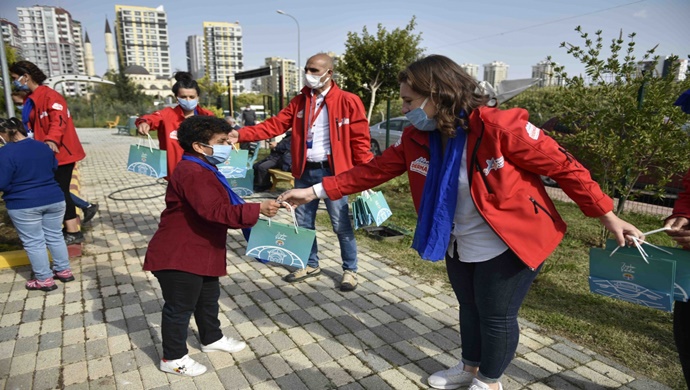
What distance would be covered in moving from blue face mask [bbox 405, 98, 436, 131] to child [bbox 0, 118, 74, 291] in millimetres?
3301

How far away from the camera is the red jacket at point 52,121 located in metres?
4.40

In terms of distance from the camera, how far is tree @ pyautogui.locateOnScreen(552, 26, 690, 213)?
14.5 ft

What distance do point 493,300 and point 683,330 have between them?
0.92 m

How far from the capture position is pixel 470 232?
2082 millimetres

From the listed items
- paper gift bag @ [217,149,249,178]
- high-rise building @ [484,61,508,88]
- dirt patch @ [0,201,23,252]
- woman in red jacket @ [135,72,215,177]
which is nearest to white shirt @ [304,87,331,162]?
paper gift bag @ [217,149,249,178]

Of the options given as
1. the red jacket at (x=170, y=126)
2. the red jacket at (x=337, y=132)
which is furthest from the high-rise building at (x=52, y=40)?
the red jacket at (x=337, y=132)

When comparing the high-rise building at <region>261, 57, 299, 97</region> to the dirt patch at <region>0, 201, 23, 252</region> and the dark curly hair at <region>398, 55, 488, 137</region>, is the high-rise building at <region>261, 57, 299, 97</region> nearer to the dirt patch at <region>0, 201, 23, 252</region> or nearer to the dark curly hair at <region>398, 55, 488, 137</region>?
the dirt patch at <region>0, 201, 23, 252</region>

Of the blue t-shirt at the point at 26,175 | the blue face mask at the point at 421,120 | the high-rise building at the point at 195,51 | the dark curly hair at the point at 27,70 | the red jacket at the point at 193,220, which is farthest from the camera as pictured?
the high-rise building at the point at 195,51

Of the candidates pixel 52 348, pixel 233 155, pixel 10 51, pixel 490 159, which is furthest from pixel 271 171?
pixel 10 51

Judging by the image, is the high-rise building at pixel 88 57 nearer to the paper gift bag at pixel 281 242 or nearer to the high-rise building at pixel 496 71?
the high-rise building at pixel 496 71

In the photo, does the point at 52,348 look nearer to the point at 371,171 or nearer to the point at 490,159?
the point at 371,171

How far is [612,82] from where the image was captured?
15.4 feet

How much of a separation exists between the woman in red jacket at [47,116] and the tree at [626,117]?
5.45 metres

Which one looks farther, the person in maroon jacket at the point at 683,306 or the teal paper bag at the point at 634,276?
the person in maroon jacket at the point at 683,306
